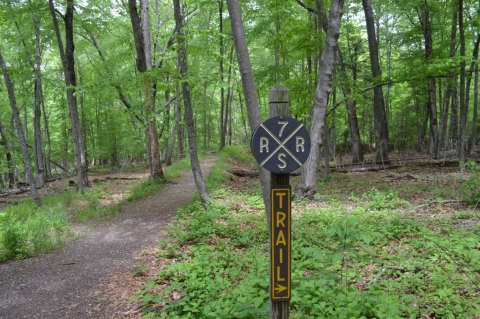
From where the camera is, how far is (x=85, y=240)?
25.9ft

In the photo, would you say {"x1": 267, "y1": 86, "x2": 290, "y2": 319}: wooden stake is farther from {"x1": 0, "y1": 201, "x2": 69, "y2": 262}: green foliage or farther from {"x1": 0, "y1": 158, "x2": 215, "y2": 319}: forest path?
{"x1": 0, "y1": 201, "x2": 69, "y2": 262}: green foliage

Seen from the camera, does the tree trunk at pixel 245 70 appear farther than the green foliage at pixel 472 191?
No

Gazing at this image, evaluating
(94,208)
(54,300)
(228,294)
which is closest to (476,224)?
(228,294)

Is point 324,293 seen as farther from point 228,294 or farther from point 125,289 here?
point 125,289

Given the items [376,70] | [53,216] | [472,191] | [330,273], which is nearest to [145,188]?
[53,216]

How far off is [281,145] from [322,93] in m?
7.46

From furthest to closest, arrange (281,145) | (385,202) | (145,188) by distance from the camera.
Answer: (145,188) < (385,202) < (281,145)

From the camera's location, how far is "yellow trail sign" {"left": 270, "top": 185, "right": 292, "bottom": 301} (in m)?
2.62

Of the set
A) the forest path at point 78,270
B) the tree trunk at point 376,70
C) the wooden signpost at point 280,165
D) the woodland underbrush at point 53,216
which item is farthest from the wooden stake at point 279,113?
the tree trunk at point 376,70

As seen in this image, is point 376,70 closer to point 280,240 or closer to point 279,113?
point 279,113

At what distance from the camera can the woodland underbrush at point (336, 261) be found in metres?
3.55

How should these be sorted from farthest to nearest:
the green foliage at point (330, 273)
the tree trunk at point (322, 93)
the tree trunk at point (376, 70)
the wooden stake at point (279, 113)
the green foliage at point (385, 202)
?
the tree trunk at point (376, 70) < the tree trunk at point (322, 93) < the green foliage at point (385, 202) < the green foliage at point (330, 273) < the wooden stake at point (279, 113)

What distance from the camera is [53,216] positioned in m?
9.20

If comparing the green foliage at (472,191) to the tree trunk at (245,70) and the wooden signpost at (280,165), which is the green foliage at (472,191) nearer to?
the tree trunk at (245,70)
